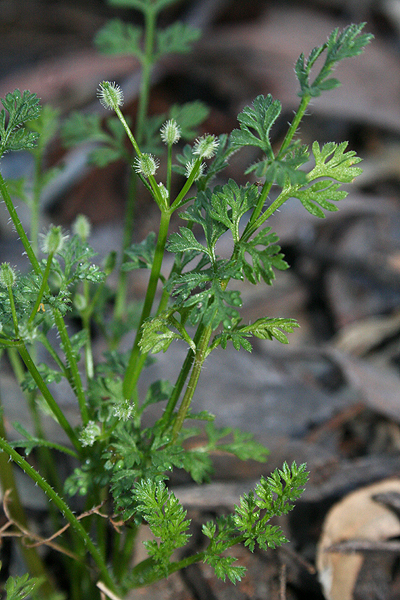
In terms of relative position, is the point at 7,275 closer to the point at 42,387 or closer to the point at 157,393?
the point at 42,387

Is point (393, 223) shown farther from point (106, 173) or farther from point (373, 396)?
point (106, 173)

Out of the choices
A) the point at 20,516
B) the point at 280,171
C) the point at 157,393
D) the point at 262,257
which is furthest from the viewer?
the point at 20,516

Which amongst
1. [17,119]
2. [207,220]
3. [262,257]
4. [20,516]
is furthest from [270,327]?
[20,516]

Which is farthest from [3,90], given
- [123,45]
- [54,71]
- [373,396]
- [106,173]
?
[373,396]

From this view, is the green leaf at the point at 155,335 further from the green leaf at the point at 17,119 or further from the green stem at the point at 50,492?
the green leaf at the point at 17,119

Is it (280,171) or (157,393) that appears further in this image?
(157,393)
